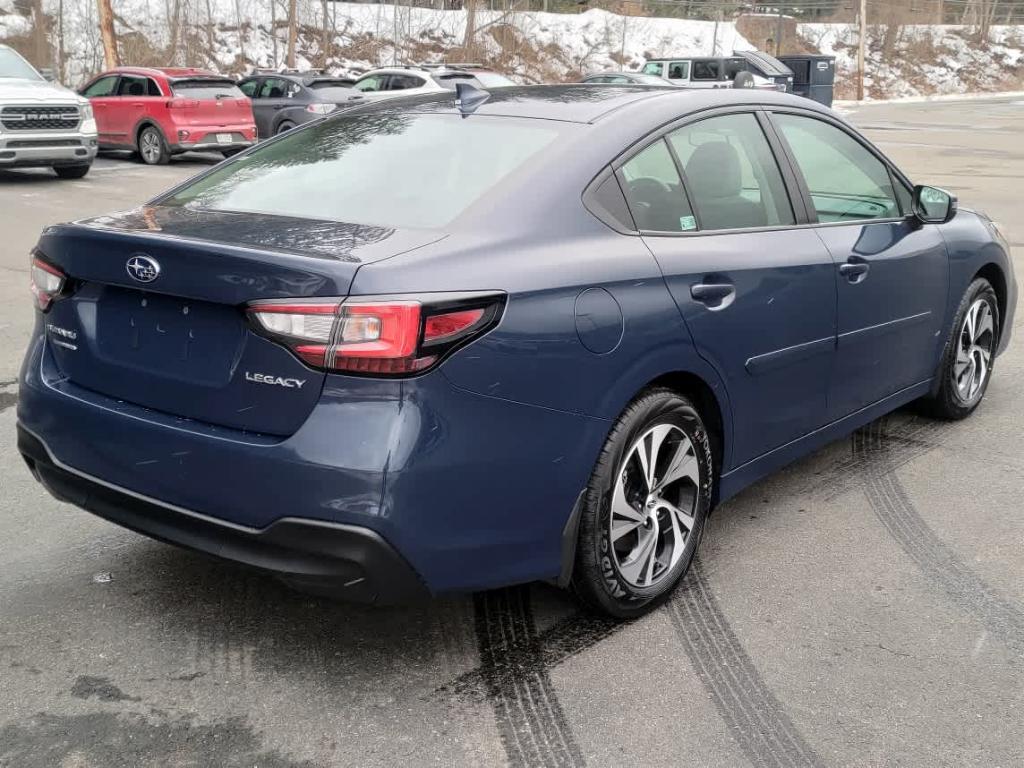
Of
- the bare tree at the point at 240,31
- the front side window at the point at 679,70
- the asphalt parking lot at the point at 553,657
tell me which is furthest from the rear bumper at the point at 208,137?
→ the bare tree at the point at 240,31

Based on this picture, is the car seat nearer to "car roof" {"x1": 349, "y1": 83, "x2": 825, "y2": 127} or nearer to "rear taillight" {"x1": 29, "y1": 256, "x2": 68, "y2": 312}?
"car roof" {"x1": 349, "y1": 83, "x2": 825, "y2": 127}

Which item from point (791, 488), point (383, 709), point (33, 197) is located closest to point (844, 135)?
point (791, 488)

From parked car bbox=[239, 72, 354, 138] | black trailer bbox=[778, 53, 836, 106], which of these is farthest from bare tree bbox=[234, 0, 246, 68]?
parked car bbox=[239, 72, 354, 138]

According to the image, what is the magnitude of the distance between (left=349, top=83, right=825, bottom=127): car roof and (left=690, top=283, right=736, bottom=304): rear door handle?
22.2 inches

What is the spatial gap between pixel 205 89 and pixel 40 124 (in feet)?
13.8

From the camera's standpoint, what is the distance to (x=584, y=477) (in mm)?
3180

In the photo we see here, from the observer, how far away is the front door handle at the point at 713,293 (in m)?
3.54

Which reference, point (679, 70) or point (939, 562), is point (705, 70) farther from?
point (939, 562)

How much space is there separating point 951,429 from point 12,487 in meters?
4.24

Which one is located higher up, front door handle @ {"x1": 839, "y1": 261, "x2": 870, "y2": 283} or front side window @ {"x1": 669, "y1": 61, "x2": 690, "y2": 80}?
front side window @ {"x1": 669, "y1": 61, "x2": 690, "y2": 80}

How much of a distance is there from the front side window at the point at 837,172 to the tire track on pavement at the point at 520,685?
1.91 m

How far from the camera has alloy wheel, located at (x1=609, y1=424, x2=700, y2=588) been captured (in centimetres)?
341

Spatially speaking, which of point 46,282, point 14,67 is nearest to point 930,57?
point 14,67

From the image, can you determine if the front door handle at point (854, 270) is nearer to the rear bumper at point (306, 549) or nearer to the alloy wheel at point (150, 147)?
the rear bumper at point (306, 549)
